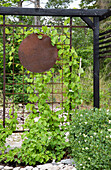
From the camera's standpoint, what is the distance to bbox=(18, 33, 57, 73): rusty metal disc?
2.69m

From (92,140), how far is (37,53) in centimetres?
140

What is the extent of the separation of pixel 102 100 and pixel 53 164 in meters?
Result: 3.03

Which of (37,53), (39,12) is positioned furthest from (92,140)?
(39,12)

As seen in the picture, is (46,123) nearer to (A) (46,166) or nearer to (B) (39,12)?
(A) (46,166)

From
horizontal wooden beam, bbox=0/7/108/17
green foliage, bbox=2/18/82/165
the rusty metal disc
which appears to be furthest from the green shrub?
horizontal wooden beam, bbox=0/7/108/17

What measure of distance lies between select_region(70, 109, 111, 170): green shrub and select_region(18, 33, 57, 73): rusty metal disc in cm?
86

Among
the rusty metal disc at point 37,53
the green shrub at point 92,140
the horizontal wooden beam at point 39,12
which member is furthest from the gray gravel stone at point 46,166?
the horizontal wooden beam at point 39,12

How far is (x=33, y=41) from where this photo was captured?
269cm

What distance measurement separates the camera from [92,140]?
1974 mm

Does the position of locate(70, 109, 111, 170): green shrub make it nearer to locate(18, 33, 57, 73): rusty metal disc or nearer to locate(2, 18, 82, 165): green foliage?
locate(2, 18, 82, 165): green foliage

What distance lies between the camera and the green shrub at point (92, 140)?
188 cm

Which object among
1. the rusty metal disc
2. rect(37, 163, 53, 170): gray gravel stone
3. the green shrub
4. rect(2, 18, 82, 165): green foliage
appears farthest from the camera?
the rusty metal disc

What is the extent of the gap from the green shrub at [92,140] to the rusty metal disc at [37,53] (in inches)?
33.9

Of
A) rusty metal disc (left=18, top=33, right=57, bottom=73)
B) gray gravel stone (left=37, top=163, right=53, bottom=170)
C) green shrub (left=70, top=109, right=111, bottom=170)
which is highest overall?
rusty metal disc (left=18, top=33, right=57, bottom=73)
